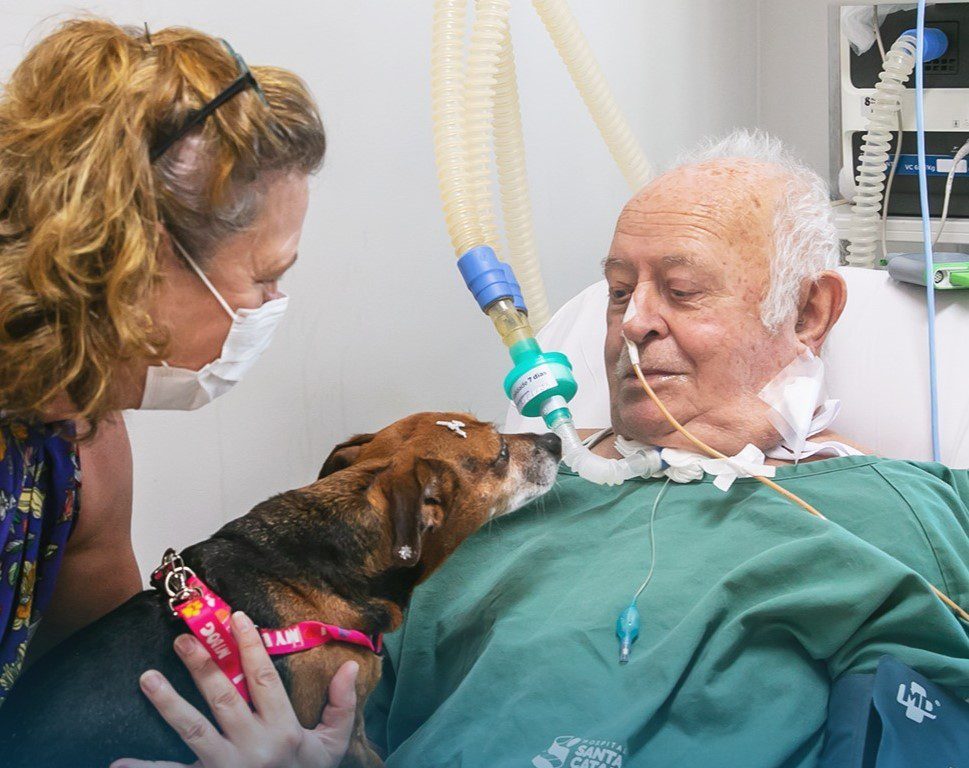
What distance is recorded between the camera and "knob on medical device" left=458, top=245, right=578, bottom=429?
1880mm

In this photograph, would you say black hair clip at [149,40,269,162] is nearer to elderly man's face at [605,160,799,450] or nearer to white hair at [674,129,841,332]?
elderly man's face at [605,160,799,450]

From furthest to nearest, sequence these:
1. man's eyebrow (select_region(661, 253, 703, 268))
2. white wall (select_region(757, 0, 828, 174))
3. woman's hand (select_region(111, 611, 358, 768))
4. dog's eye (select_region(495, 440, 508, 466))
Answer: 1. white wall (select_region(757, 0, 828, 174))
2. man's eyebrow (select_region(661, 253, 703, 268))
3. dog's eye (select_region(495, 440, 508, 466))
4. woman's hand (select_region(111, 611, 358, 768))

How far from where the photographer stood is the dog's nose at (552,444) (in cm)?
186

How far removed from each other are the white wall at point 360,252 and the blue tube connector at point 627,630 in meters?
0.86

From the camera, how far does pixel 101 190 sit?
3.86 feet

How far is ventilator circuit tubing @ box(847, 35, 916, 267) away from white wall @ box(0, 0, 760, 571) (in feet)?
2.54

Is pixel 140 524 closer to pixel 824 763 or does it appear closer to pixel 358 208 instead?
pixel 358 208

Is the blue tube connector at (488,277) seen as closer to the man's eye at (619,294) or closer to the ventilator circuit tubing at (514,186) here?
the man's eye at (619,294)

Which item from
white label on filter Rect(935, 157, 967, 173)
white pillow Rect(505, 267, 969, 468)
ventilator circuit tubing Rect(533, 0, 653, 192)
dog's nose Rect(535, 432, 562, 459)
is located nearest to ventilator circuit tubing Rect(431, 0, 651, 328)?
ventilator circuit tubing Rect(533, 0, 653, 192)

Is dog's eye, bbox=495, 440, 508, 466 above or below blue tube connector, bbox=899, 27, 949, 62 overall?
below

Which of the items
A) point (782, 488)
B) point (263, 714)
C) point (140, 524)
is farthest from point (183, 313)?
point (782, 488)

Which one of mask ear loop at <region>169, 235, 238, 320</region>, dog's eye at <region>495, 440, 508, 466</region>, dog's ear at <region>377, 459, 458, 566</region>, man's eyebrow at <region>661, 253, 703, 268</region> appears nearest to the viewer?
mask ear loop at <region>169, 235, 238, 320</region>

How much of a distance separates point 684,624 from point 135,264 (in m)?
0.89

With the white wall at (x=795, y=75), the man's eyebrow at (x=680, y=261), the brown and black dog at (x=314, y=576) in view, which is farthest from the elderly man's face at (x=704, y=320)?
the white wall at (x=795, y=75)
